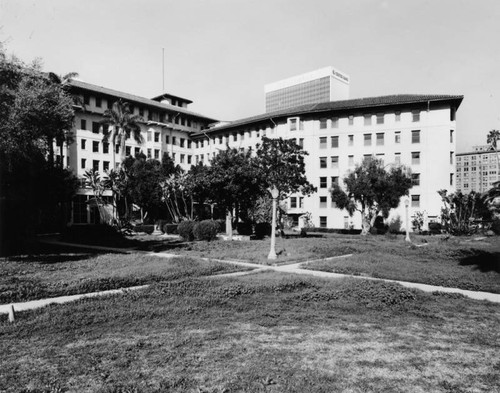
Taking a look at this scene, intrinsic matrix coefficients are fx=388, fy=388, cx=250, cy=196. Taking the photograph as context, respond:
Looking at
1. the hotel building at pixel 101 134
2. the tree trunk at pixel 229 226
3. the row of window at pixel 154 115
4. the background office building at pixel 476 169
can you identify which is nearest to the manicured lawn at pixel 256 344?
the tree trunk at pixel 229 226

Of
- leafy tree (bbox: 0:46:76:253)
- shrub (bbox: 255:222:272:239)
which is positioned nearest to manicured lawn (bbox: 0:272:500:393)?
leafy tree (bbox: 0:46:76:253)

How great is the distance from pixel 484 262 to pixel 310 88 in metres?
142

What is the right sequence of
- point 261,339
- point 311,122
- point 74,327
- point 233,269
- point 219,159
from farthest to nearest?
point 311,122, point 219,159, point 233,269, point 74,327, point 261,339

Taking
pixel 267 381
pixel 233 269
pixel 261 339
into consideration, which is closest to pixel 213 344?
pixel 261 339

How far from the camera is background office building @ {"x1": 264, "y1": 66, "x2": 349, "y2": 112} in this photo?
148750 mm

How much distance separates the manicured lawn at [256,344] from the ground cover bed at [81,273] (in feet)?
6.44

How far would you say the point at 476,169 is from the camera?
6201 inches

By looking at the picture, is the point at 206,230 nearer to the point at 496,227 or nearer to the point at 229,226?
the point at 229,226

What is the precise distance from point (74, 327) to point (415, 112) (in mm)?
51893

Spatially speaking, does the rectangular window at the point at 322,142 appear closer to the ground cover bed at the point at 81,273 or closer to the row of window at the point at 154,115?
the row of window at the point at 154,115

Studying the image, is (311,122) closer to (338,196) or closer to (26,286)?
(338,196)

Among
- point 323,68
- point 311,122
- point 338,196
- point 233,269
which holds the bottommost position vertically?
point 233,269

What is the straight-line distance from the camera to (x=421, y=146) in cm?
5047

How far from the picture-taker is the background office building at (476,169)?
154 metres
